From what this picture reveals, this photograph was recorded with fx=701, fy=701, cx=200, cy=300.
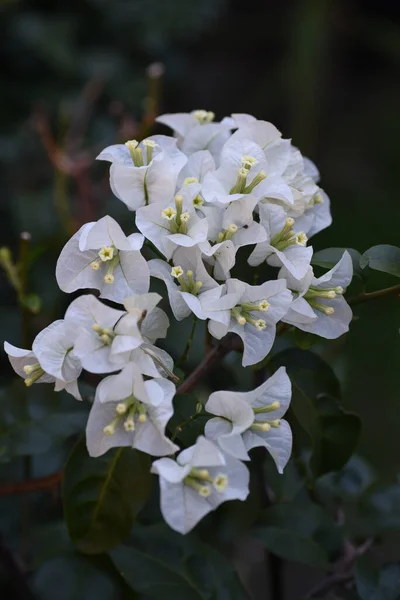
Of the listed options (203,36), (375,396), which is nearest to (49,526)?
(375,396)

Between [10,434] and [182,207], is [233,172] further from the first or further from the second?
[10,434]

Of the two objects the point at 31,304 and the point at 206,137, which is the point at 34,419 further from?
the point at 206,137

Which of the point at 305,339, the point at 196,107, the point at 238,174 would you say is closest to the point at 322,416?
the point at 305,339

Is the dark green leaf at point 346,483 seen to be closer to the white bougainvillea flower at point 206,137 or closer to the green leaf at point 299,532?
the green leaf at point 299,532

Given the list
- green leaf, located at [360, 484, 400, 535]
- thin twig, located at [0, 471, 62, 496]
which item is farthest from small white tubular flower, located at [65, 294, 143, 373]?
green leaf, located at [360, 484, 400, 535]

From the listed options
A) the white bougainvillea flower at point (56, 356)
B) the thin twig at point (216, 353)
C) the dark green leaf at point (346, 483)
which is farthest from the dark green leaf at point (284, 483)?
the white bougainvillea flower at point (56, 356)
